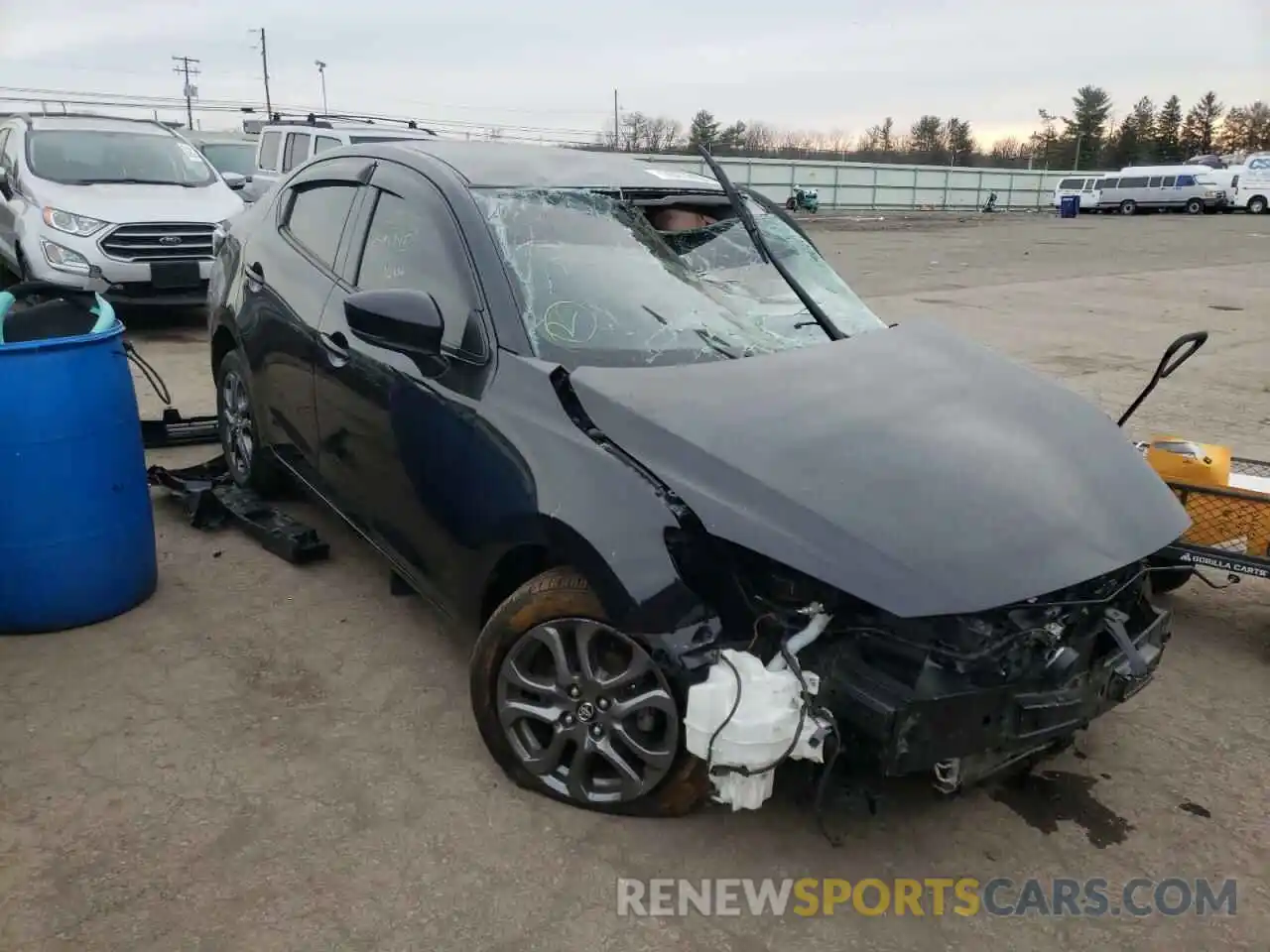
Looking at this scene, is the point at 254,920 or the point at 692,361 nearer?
the point at 254,920

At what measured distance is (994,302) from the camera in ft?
44.7

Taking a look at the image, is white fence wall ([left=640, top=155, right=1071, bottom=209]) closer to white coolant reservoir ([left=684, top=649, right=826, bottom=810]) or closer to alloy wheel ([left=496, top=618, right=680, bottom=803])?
alloy wheel ([left=496, top=618, right=680, bottom=803])

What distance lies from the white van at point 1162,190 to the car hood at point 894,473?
48.5 meters

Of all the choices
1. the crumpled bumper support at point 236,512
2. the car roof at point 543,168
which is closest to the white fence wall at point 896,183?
the crumpled bumper support at point 236,512

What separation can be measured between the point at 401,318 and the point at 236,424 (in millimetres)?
2371

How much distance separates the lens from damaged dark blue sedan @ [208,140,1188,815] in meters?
2.32

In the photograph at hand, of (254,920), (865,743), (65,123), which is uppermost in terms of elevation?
(65,123)

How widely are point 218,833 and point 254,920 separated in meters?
0.37

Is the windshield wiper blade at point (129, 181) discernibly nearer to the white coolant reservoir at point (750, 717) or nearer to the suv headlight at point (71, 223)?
the suv headlight at point (71, 223)

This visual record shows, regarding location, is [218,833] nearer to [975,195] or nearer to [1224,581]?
[1224,581]

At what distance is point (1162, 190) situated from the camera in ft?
146

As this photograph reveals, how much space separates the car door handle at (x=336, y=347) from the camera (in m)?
3.55

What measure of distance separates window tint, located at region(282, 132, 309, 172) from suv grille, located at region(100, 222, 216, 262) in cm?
377

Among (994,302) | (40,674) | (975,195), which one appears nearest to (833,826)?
(40,674)
